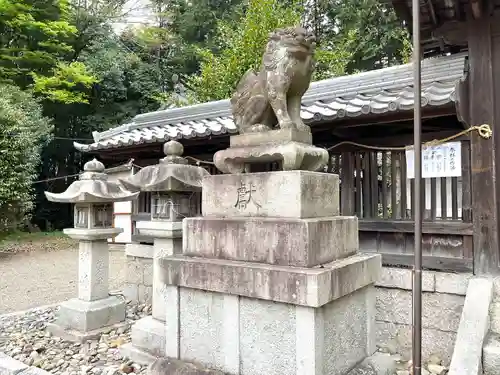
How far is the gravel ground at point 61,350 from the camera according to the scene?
4.49 metres

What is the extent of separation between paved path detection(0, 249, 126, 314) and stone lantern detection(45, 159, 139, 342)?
3.02 meters

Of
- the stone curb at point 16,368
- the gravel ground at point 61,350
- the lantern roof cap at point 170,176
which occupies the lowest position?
the gravel ground at point 61,350

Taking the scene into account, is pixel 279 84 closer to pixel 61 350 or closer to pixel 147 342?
pixel 147 342

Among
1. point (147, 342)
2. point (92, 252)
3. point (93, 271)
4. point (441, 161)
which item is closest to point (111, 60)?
point (92, 252)

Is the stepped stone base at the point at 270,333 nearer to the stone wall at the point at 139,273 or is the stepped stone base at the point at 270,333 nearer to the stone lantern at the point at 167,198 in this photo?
the stone lantern at the point at 167,198

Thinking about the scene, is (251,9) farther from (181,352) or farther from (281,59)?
(181,352)

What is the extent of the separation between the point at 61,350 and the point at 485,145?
20.0 feet

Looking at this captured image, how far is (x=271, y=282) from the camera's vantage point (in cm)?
293

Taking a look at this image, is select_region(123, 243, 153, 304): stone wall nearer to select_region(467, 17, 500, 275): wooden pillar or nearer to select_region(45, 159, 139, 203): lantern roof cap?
select_region(45, 159, 139, 203): lantern roof cap

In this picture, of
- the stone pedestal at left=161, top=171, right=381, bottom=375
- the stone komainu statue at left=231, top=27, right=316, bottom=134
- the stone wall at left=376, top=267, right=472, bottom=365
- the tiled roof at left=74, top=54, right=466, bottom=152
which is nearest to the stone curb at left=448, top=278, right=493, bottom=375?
the stone wall at left=376, top=267, right=472, bottom=365

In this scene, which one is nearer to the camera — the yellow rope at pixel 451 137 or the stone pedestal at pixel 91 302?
the yellow rope at pixel 451 137

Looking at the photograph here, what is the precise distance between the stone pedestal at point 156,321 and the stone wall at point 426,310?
2833mm

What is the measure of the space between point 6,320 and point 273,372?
5.65 m

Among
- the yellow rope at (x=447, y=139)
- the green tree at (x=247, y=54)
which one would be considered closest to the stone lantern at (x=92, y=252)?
the yellow rope at (x=447, y=139)
